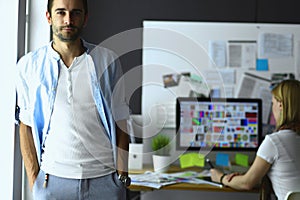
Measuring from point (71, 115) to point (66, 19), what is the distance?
384 millimetres

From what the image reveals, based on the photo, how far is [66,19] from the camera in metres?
1.95

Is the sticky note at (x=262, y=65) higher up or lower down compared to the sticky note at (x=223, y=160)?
higher up

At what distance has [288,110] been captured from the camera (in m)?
2.48

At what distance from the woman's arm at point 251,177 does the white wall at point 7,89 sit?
1.15 meters

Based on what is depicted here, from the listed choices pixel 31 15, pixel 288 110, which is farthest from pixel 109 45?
pixel 288 110

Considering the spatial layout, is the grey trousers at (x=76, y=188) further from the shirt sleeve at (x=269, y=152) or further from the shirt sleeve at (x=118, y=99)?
the shirt sleeve at (x=269, y=152)

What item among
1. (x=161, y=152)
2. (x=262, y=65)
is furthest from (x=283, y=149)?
(x=262, y=65)

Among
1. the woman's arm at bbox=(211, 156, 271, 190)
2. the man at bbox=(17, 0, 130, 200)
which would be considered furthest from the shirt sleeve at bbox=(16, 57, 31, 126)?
the woman's arm at bbox=(211, 156, 271, 190)

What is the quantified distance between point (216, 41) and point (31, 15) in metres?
1.33

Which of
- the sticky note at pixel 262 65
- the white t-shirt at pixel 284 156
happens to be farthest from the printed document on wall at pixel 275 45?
the white t-shirt at pixel 284 156

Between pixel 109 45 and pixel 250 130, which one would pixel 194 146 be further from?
pixel 109 45

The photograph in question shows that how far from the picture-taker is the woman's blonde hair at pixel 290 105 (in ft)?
8.11

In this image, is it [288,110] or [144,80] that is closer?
[288,110]

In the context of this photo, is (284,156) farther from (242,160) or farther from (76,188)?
(76,188)
